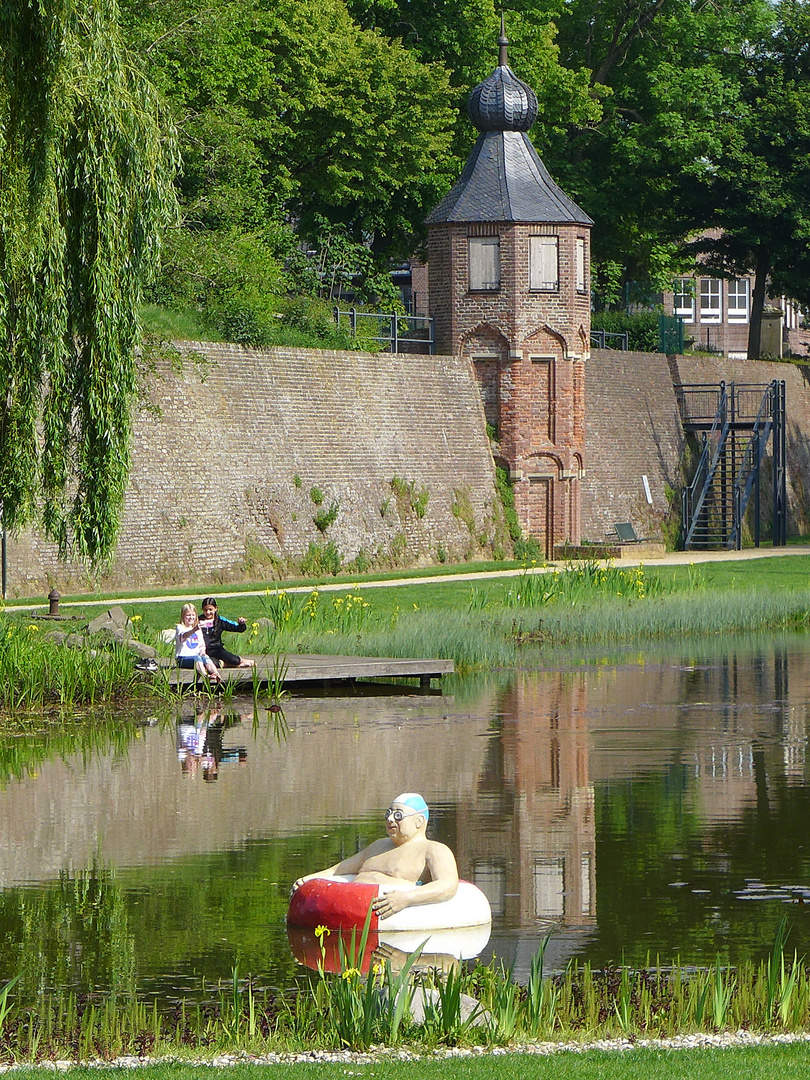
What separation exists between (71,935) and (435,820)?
3386 mm

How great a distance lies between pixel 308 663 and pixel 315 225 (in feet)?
93.2

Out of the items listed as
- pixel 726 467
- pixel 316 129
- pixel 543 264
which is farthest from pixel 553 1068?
pixel 726 467

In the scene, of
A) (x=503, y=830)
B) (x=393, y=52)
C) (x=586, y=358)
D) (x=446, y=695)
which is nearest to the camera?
(x=503, y=830)

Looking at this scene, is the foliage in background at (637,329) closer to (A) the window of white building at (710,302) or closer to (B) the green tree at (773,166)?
(B) the green tree at (773,166)

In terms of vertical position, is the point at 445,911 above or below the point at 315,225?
below

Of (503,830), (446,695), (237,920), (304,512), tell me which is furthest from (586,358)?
(237,920)

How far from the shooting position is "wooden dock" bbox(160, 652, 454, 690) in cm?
1795

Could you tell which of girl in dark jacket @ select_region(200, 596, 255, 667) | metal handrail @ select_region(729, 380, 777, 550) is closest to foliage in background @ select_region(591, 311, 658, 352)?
metal handrail @ select_region(729, 380, 777, 550)

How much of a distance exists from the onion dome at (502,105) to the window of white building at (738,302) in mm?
40664

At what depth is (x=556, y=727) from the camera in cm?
1622

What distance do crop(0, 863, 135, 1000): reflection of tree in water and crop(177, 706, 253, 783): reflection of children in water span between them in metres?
3.44

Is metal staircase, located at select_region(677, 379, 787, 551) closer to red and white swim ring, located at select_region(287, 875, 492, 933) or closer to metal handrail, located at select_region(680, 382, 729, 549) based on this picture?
metal handrail, located at select_region(680, 382, 729, 549)

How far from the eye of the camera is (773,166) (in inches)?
1993

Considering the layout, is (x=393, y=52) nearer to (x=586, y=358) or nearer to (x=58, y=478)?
(x=586, y=358)
